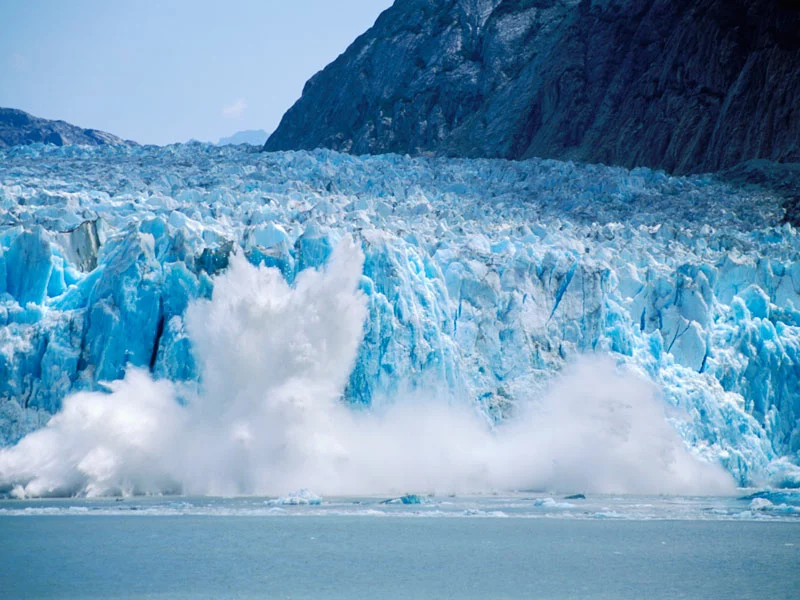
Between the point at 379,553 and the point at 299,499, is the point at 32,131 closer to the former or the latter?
the point at 299,499

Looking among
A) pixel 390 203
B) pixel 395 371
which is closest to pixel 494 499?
pixel 395 371

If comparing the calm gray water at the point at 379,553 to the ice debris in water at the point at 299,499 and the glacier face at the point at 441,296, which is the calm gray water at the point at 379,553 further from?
the glacier face at the point at 441,296

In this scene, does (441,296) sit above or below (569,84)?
below

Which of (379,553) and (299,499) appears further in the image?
(299,499)

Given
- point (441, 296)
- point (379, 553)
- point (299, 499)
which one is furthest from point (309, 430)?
point (379, 553)

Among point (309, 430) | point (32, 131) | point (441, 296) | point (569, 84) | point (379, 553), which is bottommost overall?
point (379, 553)

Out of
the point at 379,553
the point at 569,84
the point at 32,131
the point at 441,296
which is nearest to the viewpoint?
the point at 379,553

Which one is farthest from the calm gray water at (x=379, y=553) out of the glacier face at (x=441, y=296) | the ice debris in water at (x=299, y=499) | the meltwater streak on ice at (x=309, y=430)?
the glacier face at (x=441, y=296)

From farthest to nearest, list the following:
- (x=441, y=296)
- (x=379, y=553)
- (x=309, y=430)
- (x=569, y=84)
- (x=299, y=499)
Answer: (x=569, y=84)
(x=441, y=296)
(x=309, y=430)
(x=299, y=499)
(x=379, y=553)

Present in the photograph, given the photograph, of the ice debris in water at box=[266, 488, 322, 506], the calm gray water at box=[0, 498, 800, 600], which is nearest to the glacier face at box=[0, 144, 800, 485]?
the ice debris in water at box=[266, 488, 322, 506]
